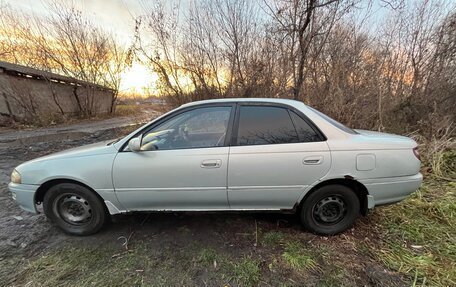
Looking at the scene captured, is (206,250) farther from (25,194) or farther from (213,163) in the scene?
(25,194)

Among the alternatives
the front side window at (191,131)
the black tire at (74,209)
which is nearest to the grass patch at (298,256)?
the front side window at (191,131)

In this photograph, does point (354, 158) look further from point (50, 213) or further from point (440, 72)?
point (440, 72)

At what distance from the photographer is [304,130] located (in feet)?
9.43

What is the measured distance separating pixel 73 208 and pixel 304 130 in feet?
9.58

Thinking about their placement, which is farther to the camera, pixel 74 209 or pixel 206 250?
pixel 74 209

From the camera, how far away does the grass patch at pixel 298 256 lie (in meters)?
2.52

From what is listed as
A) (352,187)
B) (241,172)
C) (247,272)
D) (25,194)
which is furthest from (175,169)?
(352,187)

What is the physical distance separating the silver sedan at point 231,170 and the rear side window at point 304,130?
0.04ft

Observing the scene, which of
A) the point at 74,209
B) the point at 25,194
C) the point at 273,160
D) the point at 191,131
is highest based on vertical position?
the point at 191,131

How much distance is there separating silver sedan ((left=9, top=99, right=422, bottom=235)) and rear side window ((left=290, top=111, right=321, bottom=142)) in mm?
11

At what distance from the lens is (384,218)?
3365mm

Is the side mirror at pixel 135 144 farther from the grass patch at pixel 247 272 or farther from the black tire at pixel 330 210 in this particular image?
the black tire at pixel 330 210

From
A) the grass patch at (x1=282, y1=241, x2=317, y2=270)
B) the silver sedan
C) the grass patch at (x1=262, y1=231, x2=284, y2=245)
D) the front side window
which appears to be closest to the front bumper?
the silver sedan

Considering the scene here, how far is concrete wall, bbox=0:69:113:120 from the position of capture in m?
11.6
